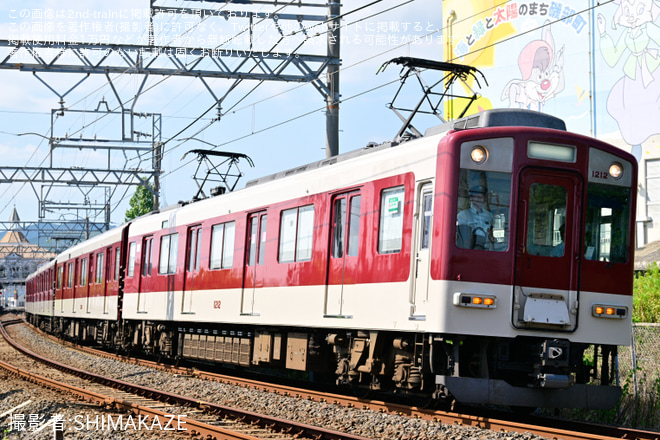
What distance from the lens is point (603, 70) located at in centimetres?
3838

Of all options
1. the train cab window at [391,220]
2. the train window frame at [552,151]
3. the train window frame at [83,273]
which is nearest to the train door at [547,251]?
the train window frame at [552,151]

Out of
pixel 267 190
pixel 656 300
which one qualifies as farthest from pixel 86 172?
pixel 656 300

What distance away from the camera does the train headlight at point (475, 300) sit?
9.63 metres

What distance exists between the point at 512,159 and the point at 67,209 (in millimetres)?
40673

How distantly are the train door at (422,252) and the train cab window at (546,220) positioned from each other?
109 centimetres

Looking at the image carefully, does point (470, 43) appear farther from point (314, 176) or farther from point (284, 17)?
point (314, 176)

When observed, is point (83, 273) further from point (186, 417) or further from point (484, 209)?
point (484, 209)

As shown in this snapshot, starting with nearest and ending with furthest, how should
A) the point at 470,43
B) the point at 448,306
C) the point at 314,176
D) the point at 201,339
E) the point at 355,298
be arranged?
1. the point at 448,306
2. the point at 355,298
3. the point at 314,176
4. the point at 201,339
5. the point at 470,43

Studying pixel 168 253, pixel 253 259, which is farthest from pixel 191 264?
pixel 253 259

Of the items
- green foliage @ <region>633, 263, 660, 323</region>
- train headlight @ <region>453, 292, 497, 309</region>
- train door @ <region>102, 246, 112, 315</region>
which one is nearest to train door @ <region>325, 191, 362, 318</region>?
train headlight @ <region>453, 292, 497, 309</region>

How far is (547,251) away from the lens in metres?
10.1

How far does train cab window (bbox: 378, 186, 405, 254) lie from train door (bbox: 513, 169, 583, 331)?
143 centimetres

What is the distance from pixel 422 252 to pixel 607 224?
7.27ft

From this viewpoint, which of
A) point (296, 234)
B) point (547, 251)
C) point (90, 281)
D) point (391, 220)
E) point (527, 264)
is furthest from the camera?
point (90, 281)
